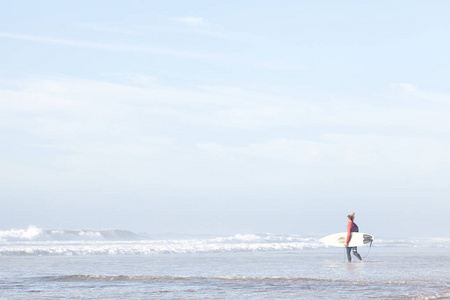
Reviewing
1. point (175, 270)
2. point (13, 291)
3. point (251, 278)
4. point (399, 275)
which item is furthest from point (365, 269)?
point (13, 291)

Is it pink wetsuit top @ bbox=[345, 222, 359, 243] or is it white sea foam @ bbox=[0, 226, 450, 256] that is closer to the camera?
pink wetsuit top @ bbox=[345, 222, 359, 243]

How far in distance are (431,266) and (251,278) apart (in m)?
7.18

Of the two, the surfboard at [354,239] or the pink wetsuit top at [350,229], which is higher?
the pink wetsuit top at [350,229]

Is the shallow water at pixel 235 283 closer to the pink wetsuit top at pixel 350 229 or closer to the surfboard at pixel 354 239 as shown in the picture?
the pink wetsuit top at pixel 350 229

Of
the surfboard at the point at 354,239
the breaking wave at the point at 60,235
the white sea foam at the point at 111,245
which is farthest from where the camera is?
the breaking wave at the point at 60,235

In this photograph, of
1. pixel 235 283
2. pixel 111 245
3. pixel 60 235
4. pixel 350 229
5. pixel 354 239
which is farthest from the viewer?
pixel 60 235

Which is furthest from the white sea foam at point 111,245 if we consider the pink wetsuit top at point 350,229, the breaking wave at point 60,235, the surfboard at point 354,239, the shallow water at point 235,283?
the pink wetsuit top at point 350,229

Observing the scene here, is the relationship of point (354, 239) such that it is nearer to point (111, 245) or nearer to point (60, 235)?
point (111, 245)

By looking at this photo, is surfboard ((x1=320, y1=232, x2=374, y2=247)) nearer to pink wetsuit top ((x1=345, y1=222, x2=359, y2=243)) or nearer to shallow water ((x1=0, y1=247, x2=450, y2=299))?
pink wetsuit top ((x1=345, y1=222, x2=359, y2=243))

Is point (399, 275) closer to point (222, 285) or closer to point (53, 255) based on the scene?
point (222, 285)

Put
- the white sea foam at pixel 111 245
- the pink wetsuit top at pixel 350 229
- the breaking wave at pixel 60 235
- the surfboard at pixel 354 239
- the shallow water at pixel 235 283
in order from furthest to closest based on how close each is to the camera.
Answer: the breaking wave at pixel 60 235, the white sea foam at pixel 111 245, the surfboard at pixel 354 239, the pink wetsuit top at pixel 350 229, the shallow water at pixel 235 283

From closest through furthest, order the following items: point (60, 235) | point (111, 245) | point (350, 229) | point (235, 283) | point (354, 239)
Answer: point (235, 283) < point (350, 229) < point (354, 239) < point (111, 245) < point (60, 235)

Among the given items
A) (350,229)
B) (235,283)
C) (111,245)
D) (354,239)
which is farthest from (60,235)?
(235,283)

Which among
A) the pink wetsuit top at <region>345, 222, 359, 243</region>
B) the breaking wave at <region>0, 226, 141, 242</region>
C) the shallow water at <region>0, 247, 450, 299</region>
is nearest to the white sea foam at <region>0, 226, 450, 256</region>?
the breaking wave at <region>0, 226, 141, 242</region>
